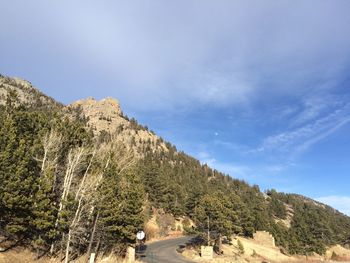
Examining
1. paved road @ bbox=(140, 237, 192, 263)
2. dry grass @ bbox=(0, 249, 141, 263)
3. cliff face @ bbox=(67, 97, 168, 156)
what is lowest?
dry grass @ bbox=(0, 249, 141, 263)

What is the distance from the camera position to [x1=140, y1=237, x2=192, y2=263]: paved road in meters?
41.9

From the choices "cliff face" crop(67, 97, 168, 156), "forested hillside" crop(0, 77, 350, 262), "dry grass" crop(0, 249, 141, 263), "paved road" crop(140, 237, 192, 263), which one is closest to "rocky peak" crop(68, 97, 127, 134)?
"cliff face" crop(67, 97, 168, 156)

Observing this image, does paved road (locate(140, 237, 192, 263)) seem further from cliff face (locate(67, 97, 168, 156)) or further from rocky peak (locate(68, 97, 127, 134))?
rocky peak (locate(68, 97, 127, 134))

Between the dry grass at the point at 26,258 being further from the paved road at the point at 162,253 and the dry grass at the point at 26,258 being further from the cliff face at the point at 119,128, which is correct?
the cliff face at the point at 119,128

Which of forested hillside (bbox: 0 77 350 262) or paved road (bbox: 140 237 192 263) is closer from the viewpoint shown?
forested hillside (bbox: 0 77 350 262)

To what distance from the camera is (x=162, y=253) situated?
156ft

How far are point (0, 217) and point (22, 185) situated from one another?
3.63 m

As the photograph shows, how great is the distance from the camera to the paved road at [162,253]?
137 ft

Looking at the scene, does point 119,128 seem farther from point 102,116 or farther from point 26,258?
point 26,258

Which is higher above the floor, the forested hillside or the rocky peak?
the rocky peak

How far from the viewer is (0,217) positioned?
2656 cm

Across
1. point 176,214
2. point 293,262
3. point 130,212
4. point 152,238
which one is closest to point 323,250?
point 293,262

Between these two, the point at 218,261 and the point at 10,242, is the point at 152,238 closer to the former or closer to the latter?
the point at 218,261

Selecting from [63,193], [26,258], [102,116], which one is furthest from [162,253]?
[102,116]
